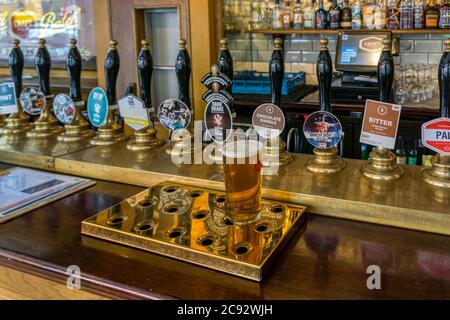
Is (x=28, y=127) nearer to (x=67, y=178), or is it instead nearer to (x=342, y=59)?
(x=67, y=178)

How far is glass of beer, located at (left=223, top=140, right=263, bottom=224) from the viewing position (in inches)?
44.5

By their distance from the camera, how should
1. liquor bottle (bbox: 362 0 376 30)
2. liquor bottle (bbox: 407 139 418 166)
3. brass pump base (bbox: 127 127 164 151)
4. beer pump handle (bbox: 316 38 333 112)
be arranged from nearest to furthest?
beer pump handle (bbox: 316 38 333 112) < brass pump base (bbox: 127 127 164 151) < liquor bottle (bbox: 407 139 418 166) < liquor bottle (bbox: 362 0 376 30)

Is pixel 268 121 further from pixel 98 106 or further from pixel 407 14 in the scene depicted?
pixel 407 14

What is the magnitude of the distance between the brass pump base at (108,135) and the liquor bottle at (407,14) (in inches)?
106

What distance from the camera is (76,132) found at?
189cm

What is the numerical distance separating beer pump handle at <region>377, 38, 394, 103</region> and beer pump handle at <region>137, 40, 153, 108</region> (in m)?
0.73

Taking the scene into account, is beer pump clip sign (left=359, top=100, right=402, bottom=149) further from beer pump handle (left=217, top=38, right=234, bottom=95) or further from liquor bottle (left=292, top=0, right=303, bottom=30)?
liquor bottle (left=292, top=0, right=303, bottom=30)

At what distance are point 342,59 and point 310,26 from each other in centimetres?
54

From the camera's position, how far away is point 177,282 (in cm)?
96

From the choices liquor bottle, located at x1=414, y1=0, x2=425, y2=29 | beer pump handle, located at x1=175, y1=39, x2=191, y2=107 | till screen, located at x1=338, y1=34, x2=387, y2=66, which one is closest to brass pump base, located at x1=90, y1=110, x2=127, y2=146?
beer pump handle, located at x1=175, y1=39, x2=191, y2=107

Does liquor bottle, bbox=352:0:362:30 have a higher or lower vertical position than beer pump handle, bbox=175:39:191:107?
higher

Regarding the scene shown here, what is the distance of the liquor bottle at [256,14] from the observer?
14.2ft

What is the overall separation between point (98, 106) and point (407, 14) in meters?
2.75
